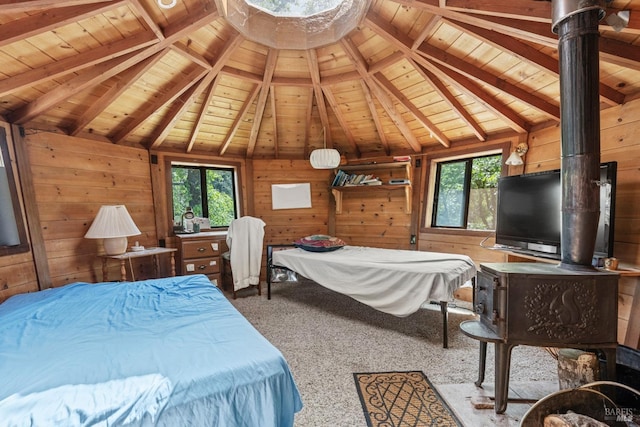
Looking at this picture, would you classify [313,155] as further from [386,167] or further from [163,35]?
[163,35]

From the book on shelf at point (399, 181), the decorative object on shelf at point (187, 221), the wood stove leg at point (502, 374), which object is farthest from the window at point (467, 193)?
the decorative object on shelf at point (187, 221)

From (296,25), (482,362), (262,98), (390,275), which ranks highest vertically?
(296,25)

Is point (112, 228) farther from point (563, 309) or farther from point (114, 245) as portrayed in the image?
point (563, 309)

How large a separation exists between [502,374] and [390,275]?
1.14 metres

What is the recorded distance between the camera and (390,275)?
8.64 feet

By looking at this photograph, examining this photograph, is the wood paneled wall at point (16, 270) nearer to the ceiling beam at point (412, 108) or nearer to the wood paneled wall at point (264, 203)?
the wood paneled wall at point (264, 203)

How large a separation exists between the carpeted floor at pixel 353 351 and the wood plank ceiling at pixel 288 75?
7.61 ft

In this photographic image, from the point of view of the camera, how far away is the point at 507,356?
5.31 feet

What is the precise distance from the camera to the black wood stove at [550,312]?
154cm

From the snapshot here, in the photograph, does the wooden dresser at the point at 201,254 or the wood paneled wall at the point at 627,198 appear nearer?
the wood paneled wall at the point at 627,198

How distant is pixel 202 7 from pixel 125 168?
2.46 m

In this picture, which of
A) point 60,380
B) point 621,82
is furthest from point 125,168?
point 621,82

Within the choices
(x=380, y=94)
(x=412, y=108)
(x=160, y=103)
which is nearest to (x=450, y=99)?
(x=412, y=108)

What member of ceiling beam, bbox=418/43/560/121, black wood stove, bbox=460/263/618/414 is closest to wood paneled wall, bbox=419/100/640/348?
ceiling beam, bbox=418/43/560/121
